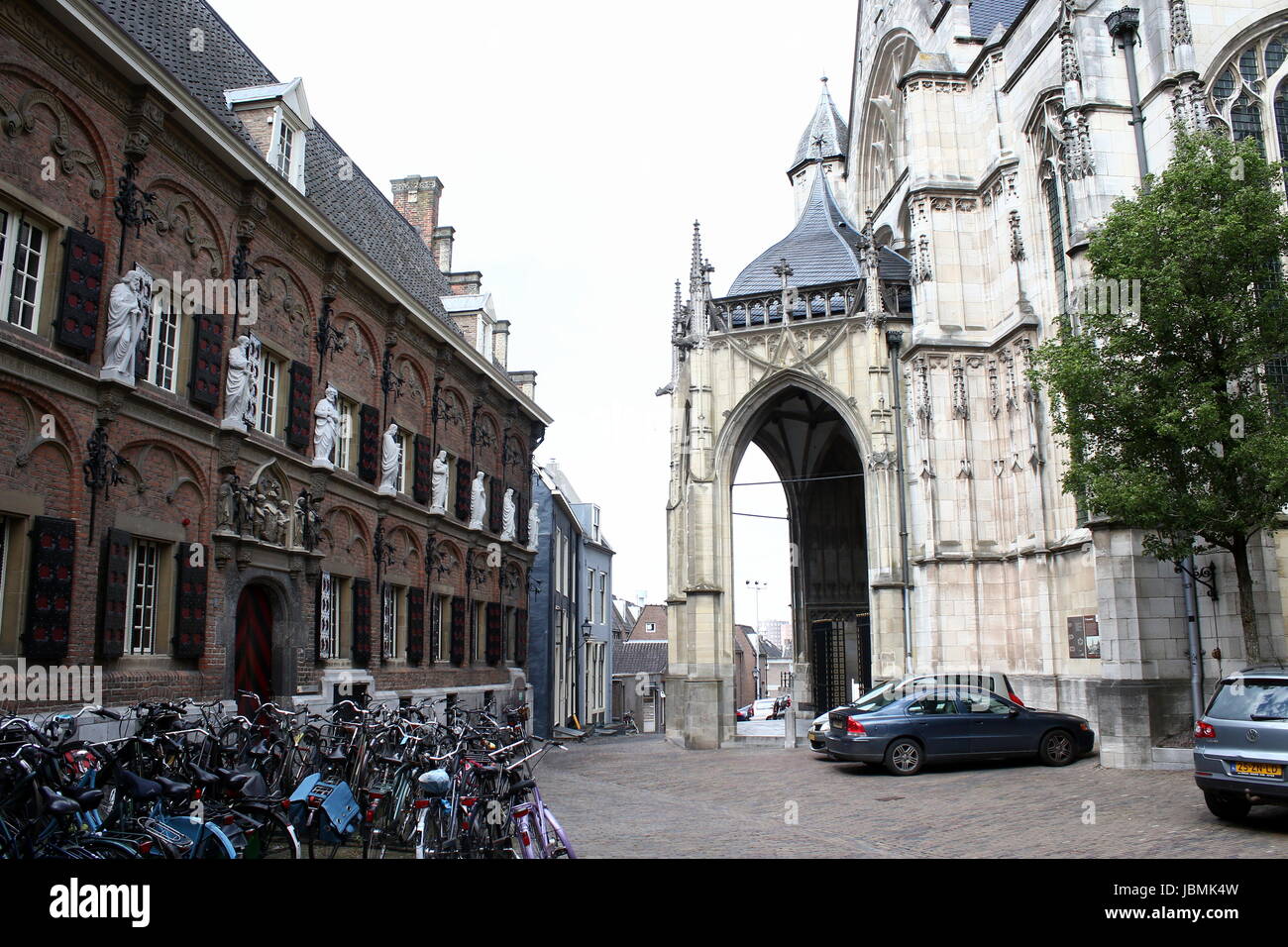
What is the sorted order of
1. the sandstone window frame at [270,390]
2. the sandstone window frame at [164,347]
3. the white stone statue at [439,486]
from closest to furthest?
1. the sandstone window frame at [164,347]
2. the sandstone window frame at [270,390]
3. the white stone statue at [439,486]

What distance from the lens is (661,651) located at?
199 feet

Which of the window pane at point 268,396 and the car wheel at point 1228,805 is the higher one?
the window pane at point 268,396

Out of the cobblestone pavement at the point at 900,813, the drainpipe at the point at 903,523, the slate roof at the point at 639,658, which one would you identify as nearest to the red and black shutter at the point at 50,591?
the cobblestone pavement at the point at 900,813

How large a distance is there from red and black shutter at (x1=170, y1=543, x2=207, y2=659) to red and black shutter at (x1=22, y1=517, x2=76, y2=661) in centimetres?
216

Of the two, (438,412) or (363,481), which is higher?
(438,412)

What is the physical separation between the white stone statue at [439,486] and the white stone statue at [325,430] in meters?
5.03

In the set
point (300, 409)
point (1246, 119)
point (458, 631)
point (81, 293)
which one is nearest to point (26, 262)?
point (81, 293)

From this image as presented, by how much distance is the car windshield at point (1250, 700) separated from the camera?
351 inches

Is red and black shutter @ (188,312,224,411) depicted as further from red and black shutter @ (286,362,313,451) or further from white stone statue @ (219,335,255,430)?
red and black shutter @ (286,362,313,451)

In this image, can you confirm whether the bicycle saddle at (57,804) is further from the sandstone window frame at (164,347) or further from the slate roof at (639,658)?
the slate roof at (639,658)

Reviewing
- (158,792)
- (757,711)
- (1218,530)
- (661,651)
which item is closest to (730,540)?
(1218,530)

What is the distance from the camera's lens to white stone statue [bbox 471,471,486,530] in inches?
1003
